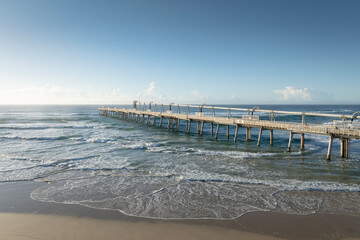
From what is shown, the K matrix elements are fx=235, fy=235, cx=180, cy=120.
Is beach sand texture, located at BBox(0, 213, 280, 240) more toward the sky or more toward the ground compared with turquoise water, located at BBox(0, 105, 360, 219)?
more toward the sky

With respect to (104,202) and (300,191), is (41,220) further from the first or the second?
(300,191)

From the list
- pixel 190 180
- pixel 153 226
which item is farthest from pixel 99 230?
pixel 190 180

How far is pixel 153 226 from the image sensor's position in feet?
27.9

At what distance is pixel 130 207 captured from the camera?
1011 cm

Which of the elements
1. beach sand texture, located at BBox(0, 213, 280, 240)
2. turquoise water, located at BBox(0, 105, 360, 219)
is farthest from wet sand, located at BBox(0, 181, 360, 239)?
turquoise water, located at BBox(0, 105, 360, 219)

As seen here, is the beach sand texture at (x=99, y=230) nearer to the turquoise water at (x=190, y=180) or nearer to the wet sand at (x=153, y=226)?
the wet sand at (x=153, y=226)

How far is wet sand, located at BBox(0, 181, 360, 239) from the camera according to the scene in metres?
7.87

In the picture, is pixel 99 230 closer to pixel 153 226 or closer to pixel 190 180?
pixel 153 226

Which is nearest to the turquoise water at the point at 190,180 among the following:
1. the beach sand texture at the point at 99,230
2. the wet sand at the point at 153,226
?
the wet sand at the point at 153,226

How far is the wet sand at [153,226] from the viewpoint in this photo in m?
7.87

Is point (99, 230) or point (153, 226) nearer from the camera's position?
point (99, 230)

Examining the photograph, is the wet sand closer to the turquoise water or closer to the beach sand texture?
the beach sand texture

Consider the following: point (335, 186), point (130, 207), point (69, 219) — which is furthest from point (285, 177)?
point (69, 219)

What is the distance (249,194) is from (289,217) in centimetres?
264
